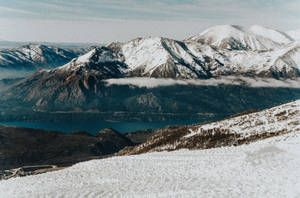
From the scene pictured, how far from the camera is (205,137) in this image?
315 ft

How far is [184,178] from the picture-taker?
37062mm

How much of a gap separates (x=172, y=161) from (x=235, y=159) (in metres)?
9.92

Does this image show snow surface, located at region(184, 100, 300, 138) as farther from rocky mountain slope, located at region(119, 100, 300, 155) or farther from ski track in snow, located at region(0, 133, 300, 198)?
ski track in snow, located at region(0, 133, 300, 198)

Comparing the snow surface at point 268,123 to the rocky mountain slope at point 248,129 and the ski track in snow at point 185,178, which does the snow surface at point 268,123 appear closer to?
the rocky mountain slope at point 248,129

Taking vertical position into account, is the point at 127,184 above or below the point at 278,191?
below

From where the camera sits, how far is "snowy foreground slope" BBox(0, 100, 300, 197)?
31.2m

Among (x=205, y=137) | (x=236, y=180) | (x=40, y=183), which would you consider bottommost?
(x=205, y=137)

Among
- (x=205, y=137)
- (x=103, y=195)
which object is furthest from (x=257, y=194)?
(x=205, y=137)

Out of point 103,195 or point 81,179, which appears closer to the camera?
point 103,195

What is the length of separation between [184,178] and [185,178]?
13cm

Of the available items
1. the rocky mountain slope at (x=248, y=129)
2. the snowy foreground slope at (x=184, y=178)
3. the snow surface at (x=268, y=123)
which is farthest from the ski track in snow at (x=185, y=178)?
the snow surface at (x=268, y=123)

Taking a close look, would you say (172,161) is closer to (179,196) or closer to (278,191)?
(179,196)

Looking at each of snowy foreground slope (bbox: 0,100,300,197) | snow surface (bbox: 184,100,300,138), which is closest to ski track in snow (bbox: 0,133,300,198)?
snowy foreground slope (bbox: 0,100,300,197)

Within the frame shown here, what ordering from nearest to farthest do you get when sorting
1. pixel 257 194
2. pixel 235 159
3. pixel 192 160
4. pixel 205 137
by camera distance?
pixel 257 194 → pixel 235 159 → pixel 192 160 → pixel 205 137
